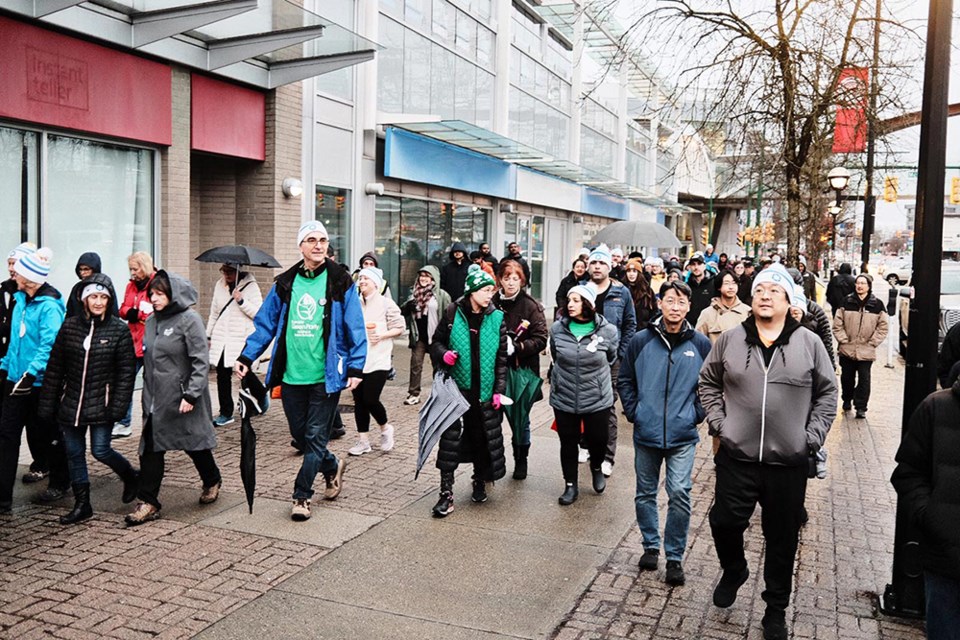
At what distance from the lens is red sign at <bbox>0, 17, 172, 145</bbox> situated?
380 inches

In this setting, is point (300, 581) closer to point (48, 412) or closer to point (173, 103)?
point (48, 412)

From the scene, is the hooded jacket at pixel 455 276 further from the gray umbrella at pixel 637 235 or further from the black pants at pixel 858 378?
the black pants at pixel 858 378

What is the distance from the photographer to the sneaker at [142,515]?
248 inches

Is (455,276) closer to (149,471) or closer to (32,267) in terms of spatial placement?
(32,267)

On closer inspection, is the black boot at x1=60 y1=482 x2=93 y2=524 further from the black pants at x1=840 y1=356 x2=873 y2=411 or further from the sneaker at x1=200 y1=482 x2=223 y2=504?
the black pants at x1=840 y1=356 x2=873 y2=411

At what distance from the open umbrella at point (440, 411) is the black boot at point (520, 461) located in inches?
50.9

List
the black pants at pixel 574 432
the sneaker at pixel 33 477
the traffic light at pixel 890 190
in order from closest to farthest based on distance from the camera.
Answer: the black pants at pixel 574 432
the sneaker at pixel 33 477
the traffic light at pixel 890 190

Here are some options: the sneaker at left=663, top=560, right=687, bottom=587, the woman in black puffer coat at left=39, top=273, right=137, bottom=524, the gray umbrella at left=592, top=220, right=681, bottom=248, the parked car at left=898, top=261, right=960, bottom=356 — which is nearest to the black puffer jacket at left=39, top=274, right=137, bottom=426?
the woman in black puffer coat at left=39, top=273, right=137, bottom=524

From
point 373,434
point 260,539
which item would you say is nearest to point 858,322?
point 373,434

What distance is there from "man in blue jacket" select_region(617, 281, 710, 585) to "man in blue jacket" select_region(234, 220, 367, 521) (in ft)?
6.37

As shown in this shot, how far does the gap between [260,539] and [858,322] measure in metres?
8.16

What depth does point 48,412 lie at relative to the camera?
6332 millimetres

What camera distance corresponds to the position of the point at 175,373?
651 cm

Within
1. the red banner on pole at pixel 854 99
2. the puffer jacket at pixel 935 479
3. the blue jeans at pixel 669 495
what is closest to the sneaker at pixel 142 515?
the blue jeans at pixel 669 495
